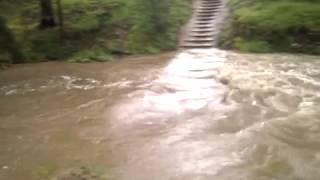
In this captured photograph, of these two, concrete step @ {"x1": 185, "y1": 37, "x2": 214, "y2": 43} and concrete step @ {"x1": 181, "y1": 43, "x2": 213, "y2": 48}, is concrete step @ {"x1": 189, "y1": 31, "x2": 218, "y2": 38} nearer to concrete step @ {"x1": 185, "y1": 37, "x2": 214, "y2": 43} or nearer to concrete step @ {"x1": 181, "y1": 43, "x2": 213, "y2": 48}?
concrete step @ {"x1": 185, "y1": 37, "x2": 214, "y2": 43}

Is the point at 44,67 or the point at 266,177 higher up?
the point at 266,177

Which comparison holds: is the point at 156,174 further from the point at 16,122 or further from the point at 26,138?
the point at 16,122

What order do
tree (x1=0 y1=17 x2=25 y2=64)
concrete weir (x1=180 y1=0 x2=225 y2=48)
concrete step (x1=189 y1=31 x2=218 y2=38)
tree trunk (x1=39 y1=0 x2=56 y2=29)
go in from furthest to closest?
tree trunk (x1=39 y1=0 x2=56 y2=29)
concrete step (x1=189 y1=31 x2=218 y2=38)
concrete weir (x1=180 y1=0 x2=225 y2=48)
tree (x1=0 y1=17 x2=25 y2=64)

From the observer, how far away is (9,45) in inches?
653

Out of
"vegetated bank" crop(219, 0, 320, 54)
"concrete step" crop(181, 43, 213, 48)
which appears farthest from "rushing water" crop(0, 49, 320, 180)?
"concrete step" crop(181, 43, 213, 48)

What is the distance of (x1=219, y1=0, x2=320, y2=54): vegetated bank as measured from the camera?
15734mm

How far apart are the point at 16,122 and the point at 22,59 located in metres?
6.83

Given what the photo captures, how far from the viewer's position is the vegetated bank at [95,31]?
1716 centimetres

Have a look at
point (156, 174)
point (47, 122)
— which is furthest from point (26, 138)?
point (156, 174)

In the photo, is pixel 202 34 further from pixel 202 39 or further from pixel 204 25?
pixel 204 25

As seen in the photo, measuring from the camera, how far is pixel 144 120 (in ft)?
33.4

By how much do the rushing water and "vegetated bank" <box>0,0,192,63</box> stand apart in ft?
5.06

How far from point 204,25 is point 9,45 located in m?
6.56

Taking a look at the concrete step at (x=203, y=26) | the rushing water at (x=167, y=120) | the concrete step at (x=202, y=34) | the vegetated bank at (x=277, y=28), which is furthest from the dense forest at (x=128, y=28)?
the rushing water at (x=167, y=120)
